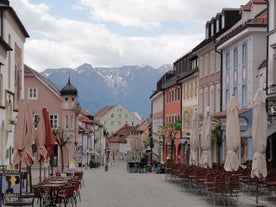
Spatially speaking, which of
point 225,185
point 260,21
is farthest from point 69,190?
point 260,21

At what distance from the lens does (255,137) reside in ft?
71.4

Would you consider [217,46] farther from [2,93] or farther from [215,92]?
[2,93]

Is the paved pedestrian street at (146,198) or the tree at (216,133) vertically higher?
the tree at (216,133)

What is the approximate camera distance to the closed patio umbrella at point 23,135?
70.0 feet

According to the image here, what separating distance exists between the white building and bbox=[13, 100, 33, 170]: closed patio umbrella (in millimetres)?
15900

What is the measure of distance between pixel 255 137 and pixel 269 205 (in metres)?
2.30

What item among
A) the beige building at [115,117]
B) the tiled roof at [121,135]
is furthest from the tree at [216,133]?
the beige building at [115,117]

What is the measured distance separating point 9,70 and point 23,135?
26547mm

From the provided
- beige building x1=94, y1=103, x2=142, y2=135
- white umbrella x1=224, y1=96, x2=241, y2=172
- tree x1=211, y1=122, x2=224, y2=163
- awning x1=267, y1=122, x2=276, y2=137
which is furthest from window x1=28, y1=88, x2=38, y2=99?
beige building x1=94, y1=103, x2=142, y2=135

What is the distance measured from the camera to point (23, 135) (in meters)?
21.4

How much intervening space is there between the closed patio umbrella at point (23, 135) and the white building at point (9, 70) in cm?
1590

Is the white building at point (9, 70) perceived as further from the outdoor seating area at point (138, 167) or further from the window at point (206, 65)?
Answer: the window at point (206, 65)

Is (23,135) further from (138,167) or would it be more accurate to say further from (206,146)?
(138,167)

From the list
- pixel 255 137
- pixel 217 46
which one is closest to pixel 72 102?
pixel 217 46
